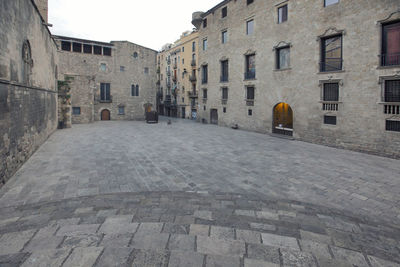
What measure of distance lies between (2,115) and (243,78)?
1774 centimetres

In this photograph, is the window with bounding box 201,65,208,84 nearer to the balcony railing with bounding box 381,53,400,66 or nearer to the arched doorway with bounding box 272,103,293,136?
the arched doorway with bounding box 272,103,293,136

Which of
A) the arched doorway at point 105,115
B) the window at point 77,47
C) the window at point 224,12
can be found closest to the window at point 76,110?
the arched doorway at point 105,115

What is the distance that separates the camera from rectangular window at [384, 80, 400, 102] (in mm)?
10945

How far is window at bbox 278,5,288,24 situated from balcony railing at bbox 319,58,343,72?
502cm

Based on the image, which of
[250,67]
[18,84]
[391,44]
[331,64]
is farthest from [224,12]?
[18,84]

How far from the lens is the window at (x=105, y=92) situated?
30375 millimetres

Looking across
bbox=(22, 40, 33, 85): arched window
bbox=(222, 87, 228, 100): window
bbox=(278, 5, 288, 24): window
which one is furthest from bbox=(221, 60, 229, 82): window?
bbox=(22, 40, 33, 85): arched window

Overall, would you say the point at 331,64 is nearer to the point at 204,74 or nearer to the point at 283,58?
the point at 283,58

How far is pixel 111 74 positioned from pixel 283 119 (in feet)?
77.8

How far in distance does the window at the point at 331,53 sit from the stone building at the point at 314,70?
6 cm

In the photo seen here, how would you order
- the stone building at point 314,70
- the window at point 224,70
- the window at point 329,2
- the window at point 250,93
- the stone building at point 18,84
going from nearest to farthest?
the stone building at point 18,84 < the stone building at point 314,70 < the window at point 329,2 < the window at point 250,93 < the window at point 224,70

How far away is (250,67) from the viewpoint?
2034cm

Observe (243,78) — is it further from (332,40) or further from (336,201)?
(336,201)

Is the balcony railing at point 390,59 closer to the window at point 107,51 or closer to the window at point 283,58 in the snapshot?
the window at point 283,58
